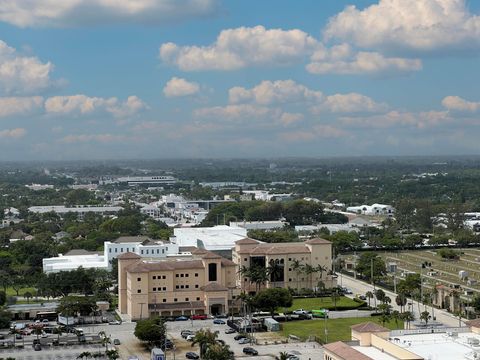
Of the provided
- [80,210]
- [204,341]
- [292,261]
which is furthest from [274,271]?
[80,210]

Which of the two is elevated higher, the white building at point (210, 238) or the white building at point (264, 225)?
the white building at point (210, 238)

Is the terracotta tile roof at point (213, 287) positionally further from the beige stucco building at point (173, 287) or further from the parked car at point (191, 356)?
the parked car at point (191, 356)

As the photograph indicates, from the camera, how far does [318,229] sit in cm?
9100

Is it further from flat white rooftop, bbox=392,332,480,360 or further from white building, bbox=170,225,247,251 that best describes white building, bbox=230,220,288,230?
flat white rooftop, bbox=392,332,480,360

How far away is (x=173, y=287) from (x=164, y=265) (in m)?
1.47

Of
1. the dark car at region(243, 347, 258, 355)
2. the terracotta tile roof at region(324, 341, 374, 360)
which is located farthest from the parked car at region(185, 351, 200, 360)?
the terracotta tile roof at region(324, 341, 374, 360)

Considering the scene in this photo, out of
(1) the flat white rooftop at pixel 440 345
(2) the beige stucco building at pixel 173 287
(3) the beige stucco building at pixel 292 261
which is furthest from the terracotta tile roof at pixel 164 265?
(1) the flat white rooftop at pixel 440 345

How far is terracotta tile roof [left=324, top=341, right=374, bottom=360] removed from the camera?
2771 cm

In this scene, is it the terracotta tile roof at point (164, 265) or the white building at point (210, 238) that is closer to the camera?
the terracotta tile roof at point (164, 265)

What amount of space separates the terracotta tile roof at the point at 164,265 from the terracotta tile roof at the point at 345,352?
20.8 m

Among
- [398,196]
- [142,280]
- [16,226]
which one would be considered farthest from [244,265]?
[398,196]

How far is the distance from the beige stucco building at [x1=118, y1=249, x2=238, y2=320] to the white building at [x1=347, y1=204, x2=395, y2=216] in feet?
228

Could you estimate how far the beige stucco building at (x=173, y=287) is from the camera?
48.5 m

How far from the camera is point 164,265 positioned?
49781mm
